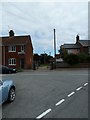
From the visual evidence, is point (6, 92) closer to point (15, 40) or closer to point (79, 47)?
point (15, 40)

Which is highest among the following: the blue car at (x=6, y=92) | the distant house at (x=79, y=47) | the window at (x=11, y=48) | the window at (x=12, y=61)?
the distant house at (x=79, y=47)

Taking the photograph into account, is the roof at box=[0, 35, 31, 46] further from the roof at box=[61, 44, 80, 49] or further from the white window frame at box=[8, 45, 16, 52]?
the roof at box=[61, 44, 80, 49]

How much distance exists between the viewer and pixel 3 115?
5.02m

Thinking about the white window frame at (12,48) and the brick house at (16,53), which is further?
the white window frame at (12,48)

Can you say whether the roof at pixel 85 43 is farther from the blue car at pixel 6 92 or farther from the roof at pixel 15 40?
the blue car at pixel 6 92

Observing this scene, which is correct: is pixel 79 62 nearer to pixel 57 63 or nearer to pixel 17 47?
pixel 57 63

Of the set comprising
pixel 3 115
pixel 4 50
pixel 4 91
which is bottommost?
pixel 3 115

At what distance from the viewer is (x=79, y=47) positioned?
5069 centimetres

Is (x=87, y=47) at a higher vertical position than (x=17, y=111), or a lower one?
higher

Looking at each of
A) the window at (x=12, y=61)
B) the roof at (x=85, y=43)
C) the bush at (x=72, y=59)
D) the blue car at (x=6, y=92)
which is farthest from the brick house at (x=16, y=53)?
the blue car at (x=6, y=92)

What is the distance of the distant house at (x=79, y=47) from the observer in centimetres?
4654

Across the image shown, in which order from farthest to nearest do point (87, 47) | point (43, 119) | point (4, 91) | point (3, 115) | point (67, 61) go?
point (87, 47)
point (67, 61)
point (4, 91)
point (3, 115)
point (43, 119)

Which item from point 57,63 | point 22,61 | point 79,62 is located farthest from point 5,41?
point 79,62

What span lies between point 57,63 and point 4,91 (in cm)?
2897
